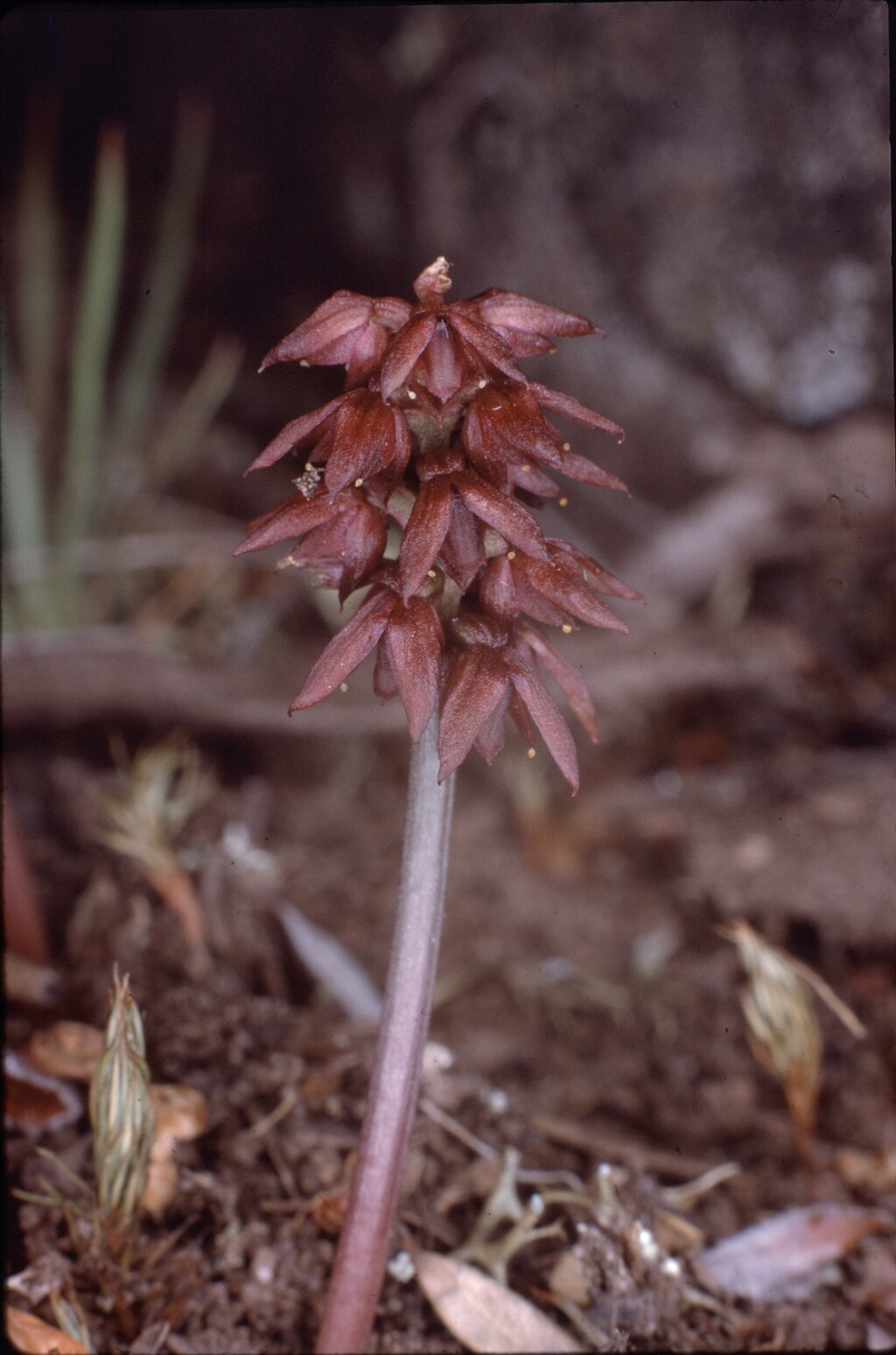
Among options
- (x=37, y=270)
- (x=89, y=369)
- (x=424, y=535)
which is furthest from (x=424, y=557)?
(x=37, y=270)

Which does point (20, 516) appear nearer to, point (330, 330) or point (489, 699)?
point (330, 330)

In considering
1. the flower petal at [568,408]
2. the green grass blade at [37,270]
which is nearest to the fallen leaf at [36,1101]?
the flower petal at [568,408]

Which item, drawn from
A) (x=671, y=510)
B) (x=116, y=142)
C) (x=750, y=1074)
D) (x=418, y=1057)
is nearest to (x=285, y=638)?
(x=671, y=510)

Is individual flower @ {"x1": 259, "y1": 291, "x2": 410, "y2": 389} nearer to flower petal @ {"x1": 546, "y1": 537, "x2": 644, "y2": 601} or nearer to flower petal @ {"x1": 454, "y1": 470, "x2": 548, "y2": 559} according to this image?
flower petal @ {"x1": 454, "y1": 470, "x2": 548, "y2": 559}

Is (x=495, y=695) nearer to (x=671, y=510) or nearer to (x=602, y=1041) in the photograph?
(x=602, y=1041)

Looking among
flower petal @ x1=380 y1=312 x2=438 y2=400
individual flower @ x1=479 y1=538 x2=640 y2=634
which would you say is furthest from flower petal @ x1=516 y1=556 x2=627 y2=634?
flower petal @ x1=380 y1=312 x2=438 y2=400

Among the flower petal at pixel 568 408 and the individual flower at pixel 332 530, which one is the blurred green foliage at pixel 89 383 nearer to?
the individual flower at pixel 332 530
